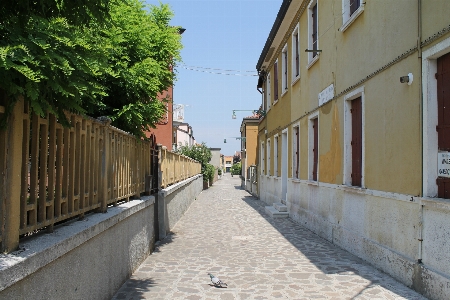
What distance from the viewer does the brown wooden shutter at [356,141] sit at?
25.9 ft

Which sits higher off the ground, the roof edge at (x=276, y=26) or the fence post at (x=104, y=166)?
the roof edge at (x=276, y=26)

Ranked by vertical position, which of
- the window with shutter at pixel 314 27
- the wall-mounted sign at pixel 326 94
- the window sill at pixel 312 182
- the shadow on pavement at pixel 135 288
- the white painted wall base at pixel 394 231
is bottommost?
the shadow on pavement at pixel 135 288

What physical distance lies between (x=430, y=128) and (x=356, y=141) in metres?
2.89

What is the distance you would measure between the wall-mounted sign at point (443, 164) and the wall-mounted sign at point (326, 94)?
14.2ft

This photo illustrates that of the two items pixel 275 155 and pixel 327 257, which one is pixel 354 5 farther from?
Result: pixel 275 155

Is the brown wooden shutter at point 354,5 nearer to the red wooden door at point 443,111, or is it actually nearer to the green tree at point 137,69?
the red wooden door at point 443,111

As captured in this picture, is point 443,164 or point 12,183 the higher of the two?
point 443,164

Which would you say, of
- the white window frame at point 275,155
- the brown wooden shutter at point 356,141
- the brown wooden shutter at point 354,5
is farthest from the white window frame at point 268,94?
the brown wooden shutter at point 356,141

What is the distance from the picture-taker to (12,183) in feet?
8.91

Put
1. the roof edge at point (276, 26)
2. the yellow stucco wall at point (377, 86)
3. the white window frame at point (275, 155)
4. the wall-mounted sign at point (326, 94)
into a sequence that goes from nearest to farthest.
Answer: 1. the yellow stucco wall at point (377, 86)
2. the wall-mounted sign at point (326, 94)
3. the roof edge at point (276, 26)
4. the white window frame at point (275, 155)

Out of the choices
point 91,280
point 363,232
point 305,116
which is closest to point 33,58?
point 91,280

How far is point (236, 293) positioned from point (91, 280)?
76.9 inches

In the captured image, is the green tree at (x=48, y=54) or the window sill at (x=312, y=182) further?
the window sill at (x=312, y=182)

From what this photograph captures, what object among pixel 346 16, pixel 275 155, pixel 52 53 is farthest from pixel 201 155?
pixel 52 53
